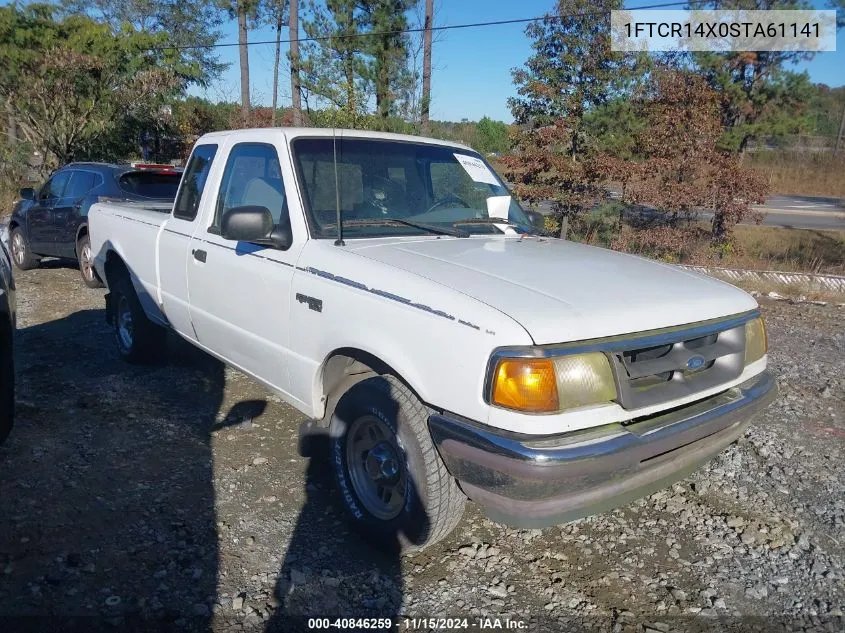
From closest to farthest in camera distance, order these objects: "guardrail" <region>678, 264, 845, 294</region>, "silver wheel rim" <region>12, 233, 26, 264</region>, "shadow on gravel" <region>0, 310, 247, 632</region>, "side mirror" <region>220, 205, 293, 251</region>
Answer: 1. "shadow on gravel" <region>0, 310, 247, 632</region>
2. "side mirror" <region>220, 205, 293, 251</region>
3. "guardrail" <region>678, 264, 845, 294</region>
4. "silver wheel rim" <region>12, 233, 26, 264</region>

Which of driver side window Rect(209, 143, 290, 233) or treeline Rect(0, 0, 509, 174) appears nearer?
driver side window Rect(209, 143, 290, 233)

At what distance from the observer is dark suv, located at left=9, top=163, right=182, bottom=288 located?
8.39m

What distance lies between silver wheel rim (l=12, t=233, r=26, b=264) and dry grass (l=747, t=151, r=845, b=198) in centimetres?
3551

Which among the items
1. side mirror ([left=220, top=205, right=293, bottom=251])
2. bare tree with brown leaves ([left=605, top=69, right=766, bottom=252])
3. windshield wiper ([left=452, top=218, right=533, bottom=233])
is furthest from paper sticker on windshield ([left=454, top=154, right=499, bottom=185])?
bare tree with brown leaves ([left=605, top=69, right=766, bottom=252])

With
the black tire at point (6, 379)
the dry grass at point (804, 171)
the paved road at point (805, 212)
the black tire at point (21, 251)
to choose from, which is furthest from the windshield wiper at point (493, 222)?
the dry grass at point (804, 171)

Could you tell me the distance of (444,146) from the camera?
14.3ft

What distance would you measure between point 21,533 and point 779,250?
48.4 feet

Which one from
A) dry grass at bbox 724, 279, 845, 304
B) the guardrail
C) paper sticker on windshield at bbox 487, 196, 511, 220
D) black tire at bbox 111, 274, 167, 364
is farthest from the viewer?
the guardrail

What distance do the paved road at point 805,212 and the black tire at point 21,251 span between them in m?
10.3

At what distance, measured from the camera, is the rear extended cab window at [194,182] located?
4.38 m

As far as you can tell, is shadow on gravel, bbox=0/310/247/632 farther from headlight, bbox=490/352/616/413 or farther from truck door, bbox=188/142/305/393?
headlight, bbox=490/352/616/413

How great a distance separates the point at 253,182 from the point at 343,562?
227 centimetres

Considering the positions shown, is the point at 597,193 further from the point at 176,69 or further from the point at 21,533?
the point at 176,69

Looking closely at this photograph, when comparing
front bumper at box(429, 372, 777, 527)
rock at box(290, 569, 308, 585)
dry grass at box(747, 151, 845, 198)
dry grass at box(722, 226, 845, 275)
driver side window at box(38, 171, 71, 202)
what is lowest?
rock at box(290, 569, 308, 585)
